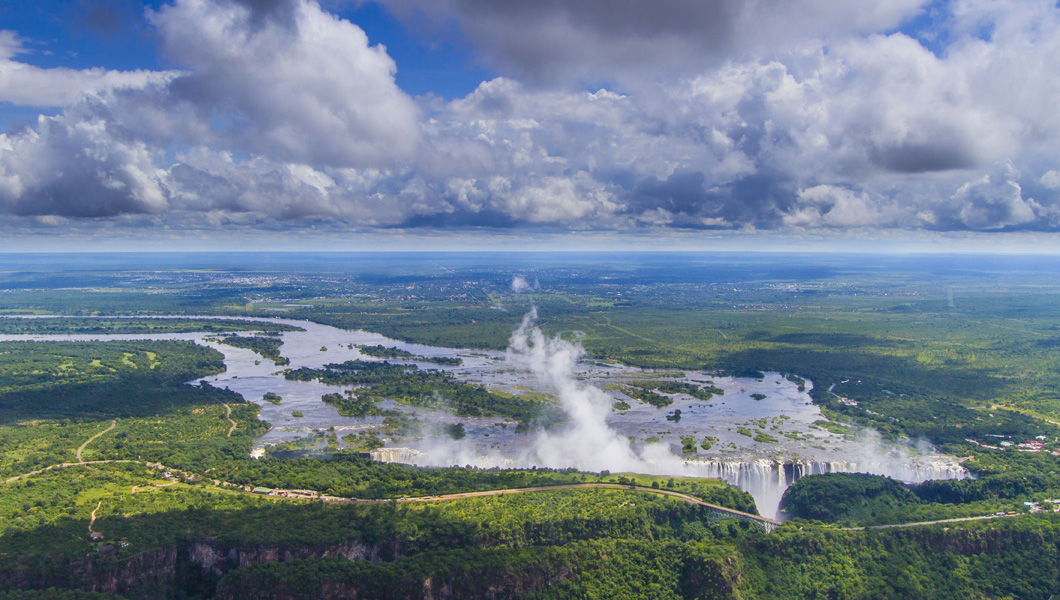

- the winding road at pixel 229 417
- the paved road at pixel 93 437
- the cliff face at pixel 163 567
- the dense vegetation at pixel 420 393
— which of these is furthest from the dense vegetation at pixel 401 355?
the cliff face at pixel 163 567

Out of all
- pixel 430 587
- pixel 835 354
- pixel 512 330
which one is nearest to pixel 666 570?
pixel 430 587

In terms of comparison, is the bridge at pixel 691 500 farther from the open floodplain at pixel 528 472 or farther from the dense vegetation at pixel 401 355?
the dense vegetation at pixel 401 355

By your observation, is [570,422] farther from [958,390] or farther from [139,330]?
[139,330]

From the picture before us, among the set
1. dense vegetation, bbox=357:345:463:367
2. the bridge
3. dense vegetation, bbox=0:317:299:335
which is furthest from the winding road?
dense vegetation, bbox=0:317:299:335

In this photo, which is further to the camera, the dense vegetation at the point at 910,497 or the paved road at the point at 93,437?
the paved road at the point at 93,437

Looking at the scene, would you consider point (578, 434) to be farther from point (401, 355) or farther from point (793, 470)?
point (401, 355)

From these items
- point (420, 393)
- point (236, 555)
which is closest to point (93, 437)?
point (236, 555)
